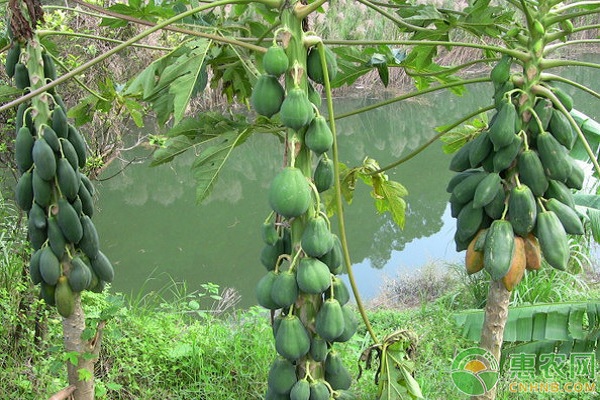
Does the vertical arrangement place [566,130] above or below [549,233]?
above

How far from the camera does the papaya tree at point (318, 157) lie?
3.95 feet

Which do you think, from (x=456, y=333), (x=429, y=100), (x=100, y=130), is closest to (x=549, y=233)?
(x=456, y=333)

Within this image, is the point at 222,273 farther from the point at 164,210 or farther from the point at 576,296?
the point at 576,296

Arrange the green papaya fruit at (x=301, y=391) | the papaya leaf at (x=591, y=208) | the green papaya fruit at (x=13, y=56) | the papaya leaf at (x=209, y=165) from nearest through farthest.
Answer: the green papaya fruit at (x=301, y=391), the papaya leaf at (x=209, y=165), the green papaya fruit at (x=13, y=56), the papaya leaf at (x=591, y=208)

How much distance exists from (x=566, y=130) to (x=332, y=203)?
84cm

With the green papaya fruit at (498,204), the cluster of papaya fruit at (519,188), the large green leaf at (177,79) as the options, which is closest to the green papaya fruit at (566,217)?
the cluster of papaya fruit at (519,188)

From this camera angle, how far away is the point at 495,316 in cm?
149

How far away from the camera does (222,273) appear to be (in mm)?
5852

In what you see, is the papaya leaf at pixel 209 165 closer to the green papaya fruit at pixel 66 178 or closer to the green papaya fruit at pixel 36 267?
the green papaya fruit at pixel 66 178

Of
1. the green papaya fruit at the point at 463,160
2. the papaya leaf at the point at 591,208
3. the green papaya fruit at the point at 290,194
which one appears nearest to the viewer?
the green papaya fruit at the point at 290,194

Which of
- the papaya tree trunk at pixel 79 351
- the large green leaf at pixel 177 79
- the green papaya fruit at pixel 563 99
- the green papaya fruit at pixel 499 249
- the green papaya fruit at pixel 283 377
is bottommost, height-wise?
the papaya tree trunk at pixel 79 351

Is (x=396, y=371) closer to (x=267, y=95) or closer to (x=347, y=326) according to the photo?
(x=347, y=326)

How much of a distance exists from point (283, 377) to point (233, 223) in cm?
606

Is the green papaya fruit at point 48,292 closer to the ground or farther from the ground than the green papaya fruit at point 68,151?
closer to the ground
